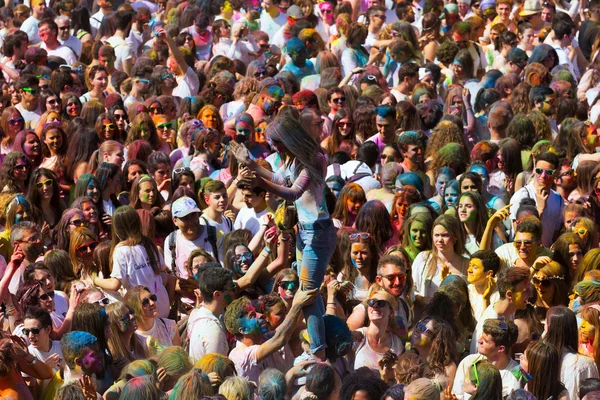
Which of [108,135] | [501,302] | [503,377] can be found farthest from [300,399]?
[108,135]

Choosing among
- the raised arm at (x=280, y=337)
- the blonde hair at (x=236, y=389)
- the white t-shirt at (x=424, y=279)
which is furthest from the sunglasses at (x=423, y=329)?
the blonde hair at (x=236, y=389)

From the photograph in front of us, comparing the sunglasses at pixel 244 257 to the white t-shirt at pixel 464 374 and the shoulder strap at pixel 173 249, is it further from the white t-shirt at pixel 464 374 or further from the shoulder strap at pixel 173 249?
the white t-shirt at pixel 464 374

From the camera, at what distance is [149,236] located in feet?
39.3

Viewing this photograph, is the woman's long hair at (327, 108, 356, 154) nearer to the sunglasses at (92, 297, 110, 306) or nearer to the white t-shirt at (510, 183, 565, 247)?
the white t-shirt at (510, 183, 565, 247)

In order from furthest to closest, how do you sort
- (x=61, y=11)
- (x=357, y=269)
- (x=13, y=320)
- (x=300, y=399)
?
(x=61, y=11), (x=357, y=269), (x=13, y=320), (x=300, y=399)

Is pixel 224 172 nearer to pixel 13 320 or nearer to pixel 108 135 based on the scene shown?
pixel 108 135

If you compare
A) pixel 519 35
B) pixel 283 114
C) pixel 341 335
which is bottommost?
pixel 519 35

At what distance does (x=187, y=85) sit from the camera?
16344 mm

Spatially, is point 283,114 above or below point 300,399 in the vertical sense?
above

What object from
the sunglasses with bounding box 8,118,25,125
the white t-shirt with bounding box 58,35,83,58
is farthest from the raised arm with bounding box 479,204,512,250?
the white t-shirt with bounding box 58,35,83,58

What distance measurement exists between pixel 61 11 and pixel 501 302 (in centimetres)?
994

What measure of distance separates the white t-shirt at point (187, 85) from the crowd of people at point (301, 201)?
0.05 m

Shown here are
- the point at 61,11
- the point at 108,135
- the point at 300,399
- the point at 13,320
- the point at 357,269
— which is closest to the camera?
the point at 300,399

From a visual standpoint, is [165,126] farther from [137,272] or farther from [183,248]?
[137,272]
